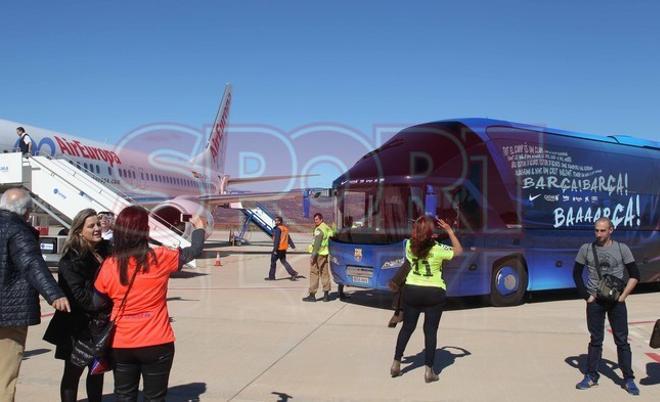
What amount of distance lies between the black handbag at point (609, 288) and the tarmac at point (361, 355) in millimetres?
897

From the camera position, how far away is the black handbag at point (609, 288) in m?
5.60

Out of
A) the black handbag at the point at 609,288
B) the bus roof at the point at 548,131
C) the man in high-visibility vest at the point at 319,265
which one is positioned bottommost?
the man in high-visibility vest at the point at 319,265

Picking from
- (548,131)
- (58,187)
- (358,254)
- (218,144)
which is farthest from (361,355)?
(218,144)

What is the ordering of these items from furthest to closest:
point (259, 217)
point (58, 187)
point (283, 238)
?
point (259, 217), point (58, 187), point (283, 238)

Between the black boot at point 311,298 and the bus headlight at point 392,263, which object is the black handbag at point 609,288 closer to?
the bus headlight at point 392,263

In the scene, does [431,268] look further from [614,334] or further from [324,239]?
[324,239]

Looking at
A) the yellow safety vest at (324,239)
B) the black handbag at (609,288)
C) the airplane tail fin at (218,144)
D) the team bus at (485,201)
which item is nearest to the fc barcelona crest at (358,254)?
the team bus at (485,201)

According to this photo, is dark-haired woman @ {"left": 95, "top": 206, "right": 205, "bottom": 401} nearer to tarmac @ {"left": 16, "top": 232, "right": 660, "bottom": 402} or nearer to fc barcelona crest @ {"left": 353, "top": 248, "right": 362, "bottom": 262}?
tarmac @ {"left": 16, "top": 232, "right": 660, "bottom": 402}

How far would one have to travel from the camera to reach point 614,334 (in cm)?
571

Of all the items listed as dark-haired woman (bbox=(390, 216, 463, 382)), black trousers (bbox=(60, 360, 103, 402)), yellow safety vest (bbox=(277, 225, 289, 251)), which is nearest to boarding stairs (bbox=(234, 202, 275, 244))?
yellow safety vest (bbox=(277, 225, 289, 251))

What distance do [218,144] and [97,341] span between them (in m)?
35.3

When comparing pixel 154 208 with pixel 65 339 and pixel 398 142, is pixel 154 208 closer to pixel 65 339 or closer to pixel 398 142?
pixel 398 142

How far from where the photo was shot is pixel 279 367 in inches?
251

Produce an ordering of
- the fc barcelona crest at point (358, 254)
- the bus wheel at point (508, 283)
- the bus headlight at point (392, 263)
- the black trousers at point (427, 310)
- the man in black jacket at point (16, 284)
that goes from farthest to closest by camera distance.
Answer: the bus wheel at point (508, 283) → the fc barcelona crest at point (358, 254) → the bus headlight at point (392, 263) → the black trousers at point (427, 310) → the man in black jacket at point (16, 284)
